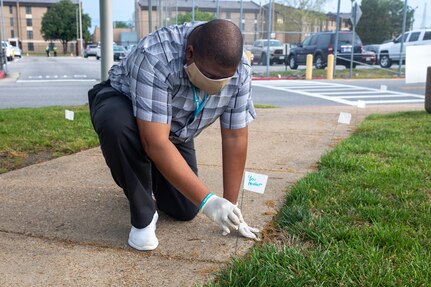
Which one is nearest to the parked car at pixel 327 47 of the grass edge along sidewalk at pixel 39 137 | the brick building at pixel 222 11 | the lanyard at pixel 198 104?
the brick building at pixel 222 11

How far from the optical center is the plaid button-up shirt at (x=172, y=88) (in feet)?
7.45

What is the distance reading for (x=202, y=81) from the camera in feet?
7.28

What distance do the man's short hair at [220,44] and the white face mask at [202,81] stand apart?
8 cm

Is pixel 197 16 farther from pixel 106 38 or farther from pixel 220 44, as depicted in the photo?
pixel 220 44

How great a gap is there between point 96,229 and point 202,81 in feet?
3.61

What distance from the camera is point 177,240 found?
263cm

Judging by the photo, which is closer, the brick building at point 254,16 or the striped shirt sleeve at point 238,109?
the striped shirt sleeve at point 238,109

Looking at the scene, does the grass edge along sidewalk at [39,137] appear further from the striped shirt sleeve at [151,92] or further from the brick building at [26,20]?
the brick building at [26,20]

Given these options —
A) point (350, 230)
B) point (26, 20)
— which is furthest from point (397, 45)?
point (26, 20)

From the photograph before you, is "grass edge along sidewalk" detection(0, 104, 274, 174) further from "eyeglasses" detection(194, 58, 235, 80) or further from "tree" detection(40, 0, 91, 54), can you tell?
"tree" detection(40, 0, 91, 54)

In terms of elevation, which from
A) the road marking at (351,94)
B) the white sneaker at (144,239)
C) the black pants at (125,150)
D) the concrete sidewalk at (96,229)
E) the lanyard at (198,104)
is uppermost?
the lanyard at (198,104)

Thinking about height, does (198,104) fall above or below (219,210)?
above

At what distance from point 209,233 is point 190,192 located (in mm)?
552

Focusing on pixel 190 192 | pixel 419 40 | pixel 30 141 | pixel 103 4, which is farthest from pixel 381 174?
pixel 419 40
